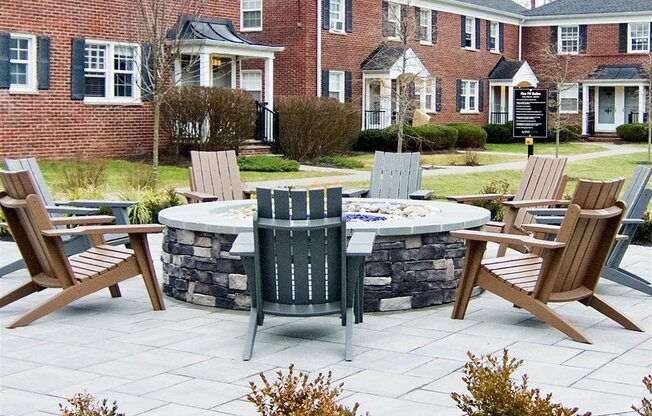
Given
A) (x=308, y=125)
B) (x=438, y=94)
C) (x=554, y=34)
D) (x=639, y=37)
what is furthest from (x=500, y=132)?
(x=308, y=125)

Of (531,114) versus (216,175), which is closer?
(216,175)

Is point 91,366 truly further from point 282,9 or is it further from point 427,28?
Result: point 427,28

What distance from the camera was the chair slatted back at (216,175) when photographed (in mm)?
10812

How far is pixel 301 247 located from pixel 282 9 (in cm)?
2595

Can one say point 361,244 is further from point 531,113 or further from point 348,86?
point 348,86

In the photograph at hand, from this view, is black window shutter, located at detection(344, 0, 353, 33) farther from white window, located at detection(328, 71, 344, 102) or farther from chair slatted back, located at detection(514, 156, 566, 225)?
chair slatted back, located at detection(514, 156, 566, 225)

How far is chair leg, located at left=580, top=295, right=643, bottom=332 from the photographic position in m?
6.89

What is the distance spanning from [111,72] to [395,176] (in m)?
13.8

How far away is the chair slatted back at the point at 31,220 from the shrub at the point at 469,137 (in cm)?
2773

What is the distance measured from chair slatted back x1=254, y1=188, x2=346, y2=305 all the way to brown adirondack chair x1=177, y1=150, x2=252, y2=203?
4.60 m

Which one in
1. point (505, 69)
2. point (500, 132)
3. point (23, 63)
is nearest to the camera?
point (23, 63)

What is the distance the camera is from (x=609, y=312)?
6949mm

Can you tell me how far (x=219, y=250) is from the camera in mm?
7539

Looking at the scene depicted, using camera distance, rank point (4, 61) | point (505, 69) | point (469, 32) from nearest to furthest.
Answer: point (4, 61) → point (469, 32) → point (505, 69)
